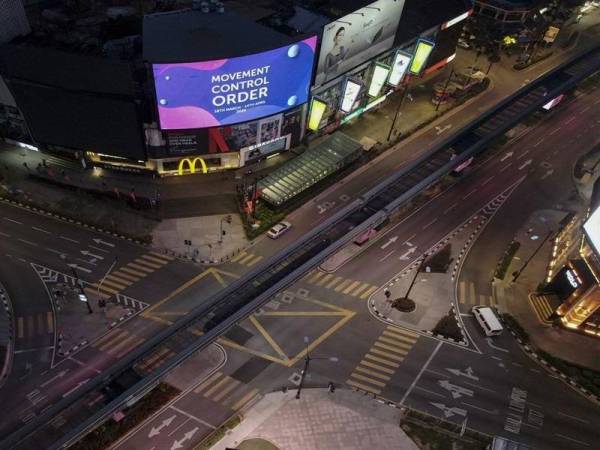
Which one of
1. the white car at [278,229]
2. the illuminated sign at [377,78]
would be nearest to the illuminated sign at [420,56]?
the illuminated sign at [377,78]

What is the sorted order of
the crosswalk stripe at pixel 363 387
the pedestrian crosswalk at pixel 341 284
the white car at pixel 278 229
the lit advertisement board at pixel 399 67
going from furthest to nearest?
the lit advertisement board at pixel 399 67, the white car at pixel 278 229, the pedestrian crosswalk at pixel 341 284, the crosswalk stripe at pixel 363 387

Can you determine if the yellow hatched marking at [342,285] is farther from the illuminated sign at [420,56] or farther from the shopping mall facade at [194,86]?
the illuminated sign at [420,56]

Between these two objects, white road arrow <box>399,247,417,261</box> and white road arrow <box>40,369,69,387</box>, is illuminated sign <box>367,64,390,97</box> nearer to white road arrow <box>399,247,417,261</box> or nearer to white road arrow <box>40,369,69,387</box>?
white road arrow <box>399,247,417,261</box>

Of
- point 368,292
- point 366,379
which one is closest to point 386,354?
point 366,379

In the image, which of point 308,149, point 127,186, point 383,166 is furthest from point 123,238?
point 383,166

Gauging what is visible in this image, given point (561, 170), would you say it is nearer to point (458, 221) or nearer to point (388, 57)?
point (458, 221)

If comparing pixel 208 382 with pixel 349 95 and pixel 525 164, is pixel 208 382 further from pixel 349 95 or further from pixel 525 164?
pixel 525 164
